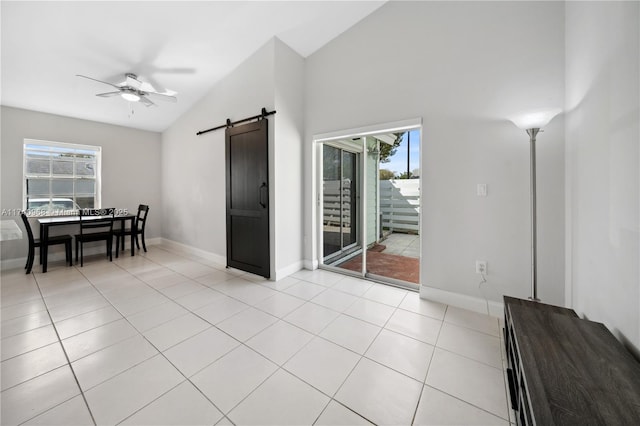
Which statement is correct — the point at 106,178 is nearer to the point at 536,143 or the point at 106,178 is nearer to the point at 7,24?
the point at 7,24

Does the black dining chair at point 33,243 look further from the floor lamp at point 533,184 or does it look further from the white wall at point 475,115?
the floor lamp at point 533,184

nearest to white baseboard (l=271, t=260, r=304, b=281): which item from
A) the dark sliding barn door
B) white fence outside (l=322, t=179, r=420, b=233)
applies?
the dark sliding barn door

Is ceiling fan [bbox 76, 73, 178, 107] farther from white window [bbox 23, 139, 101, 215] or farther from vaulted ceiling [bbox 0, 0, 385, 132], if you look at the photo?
white window [bbox 23, 139, 101, 215]

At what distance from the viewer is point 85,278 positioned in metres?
3.43

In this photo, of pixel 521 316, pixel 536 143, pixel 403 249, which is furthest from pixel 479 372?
pixel 403 249

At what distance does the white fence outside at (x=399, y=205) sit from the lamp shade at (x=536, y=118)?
274cm

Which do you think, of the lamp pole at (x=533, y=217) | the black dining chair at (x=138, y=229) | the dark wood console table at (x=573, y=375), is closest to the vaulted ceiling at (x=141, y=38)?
the black dining chair at (x=138, y=229)

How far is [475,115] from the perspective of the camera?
240 cm

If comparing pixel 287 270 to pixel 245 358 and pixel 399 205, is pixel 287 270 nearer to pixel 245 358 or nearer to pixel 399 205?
pixel 245 358

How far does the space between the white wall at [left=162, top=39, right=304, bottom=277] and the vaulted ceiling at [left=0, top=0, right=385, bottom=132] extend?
0.27 m

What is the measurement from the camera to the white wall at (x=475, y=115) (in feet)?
6.94

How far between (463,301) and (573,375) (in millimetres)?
1654

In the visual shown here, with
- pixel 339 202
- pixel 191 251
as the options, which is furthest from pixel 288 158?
pixel 191 251

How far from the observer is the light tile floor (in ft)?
→ 4.39
